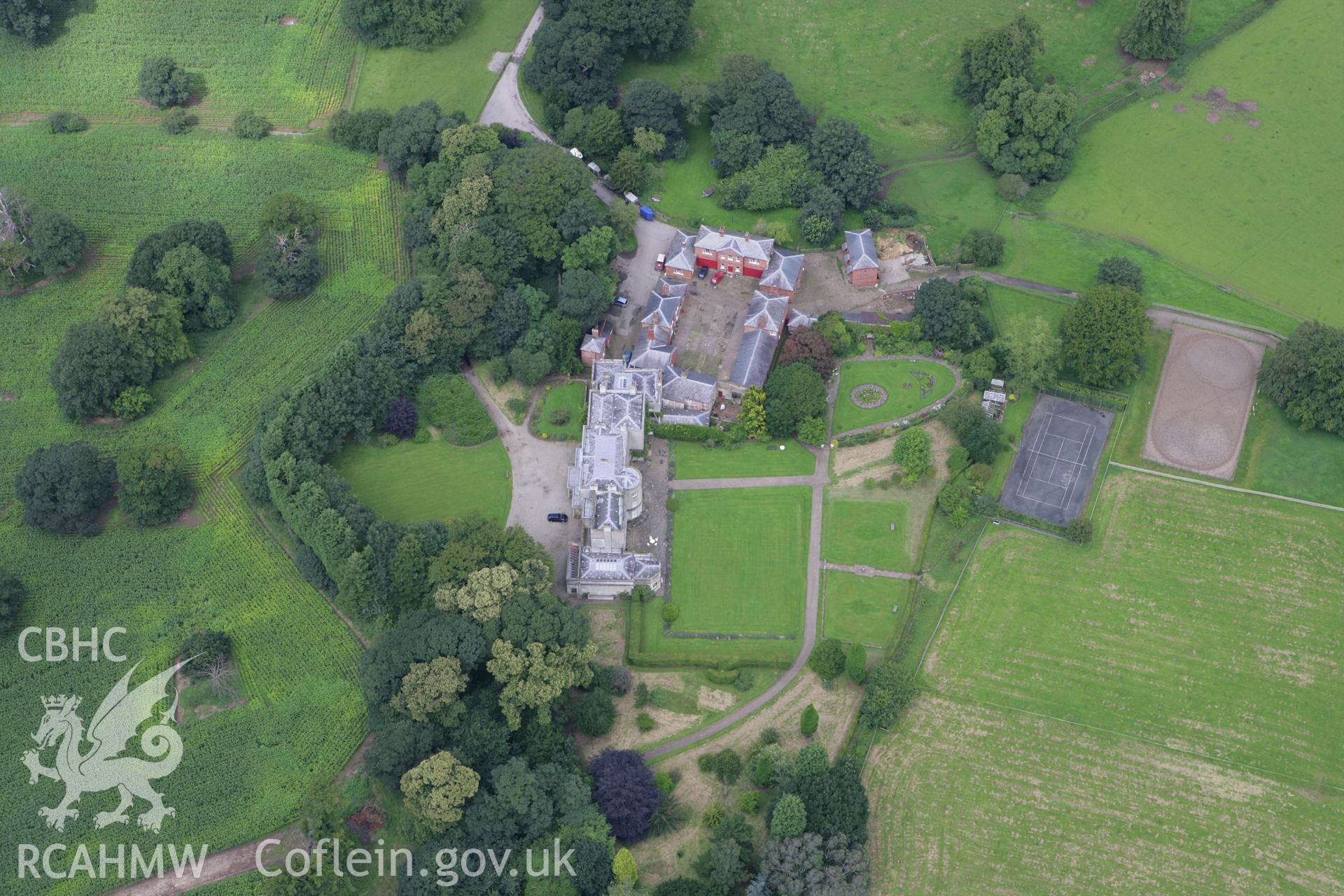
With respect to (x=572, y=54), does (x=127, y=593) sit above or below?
below

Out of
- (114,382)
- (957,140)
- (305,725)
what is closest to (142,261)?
(114,382)

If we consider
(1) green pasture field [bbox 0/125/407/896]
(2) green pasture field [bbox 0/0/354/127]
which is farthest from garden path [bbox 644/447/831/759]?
(2) green pasture field [bbox 0/0/354/127]

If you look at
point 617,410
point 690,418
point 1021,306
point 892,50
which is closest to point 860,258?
point 1021,306

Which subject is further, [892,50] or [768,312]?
[892,50]

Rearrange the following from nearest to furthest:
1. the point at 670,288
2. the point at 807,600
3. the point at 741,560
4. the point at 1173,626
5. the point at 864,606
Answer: the point at 1173,626 < the point at 864,606 < the point at 807,600 < the point at 741,560 < the point at 670,288

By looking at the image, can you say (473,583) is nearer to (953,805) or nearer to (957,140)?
(953,805)

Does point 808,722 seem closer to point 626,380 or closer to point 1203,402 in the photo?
point 626,380

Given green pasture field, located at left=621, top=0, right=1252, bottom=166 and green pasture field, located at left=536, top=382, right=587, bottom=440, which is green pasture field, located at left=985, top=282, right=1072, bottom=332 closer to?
green pasture field, located at left=621, top=0, right=1252, bottom=166
